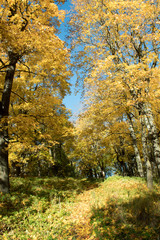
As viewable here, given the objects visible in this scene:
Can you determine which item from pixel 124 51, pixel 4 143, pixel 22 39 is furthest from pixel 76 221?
pixel 124 51

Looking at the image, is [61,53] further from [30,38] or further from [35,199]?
[35,199]

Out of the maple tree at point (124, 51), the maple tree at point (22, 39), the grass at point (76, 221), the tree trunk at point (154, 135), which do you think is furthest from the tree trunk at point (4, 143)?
the tree trunk at point (154, 135)

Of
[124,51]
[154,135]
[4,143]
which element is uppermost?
[124,51]

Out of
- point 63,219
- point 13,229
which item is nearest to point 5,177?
point 13,229

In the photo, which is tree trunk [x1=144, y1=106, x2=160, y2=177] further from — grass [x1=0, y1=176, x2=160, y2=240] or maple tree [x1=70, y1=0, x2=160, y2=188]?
grass [x1=0, y1=176, x2=160, y2=240]

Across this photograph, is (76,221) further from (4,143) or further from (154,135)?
(154,135)

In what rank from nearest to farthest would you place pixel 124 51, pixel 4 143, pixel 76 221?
1. pixel 76 221
2. pixel 4 143
3. pixel 124 51

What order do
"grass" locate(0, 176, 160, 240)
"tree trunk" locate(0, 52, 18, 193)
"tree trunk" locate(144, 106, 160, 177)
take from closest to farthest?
"grass" locate(0, 176, 160, 240) < "tree trunk" locate(0, 52, 18, 193) < "tree trunk" locate(144, 106, 160, 177)

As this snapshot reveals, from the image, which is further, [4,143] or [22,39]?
[4,143]

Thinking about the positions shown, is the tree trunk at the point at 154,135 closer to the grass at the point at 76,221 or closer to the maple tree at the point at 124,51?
the maple tree at the point at 124,51

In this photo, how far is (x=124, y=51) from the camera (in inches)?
334

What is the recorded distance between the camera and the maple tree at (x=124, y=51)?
6.33 metres

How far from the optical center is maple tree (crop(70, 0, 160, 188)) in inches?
249

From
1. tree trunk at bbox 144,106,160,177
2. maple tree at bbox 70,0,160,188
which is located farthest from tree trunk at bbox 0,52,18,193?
tree trunk at bbox 144,106,160,177
